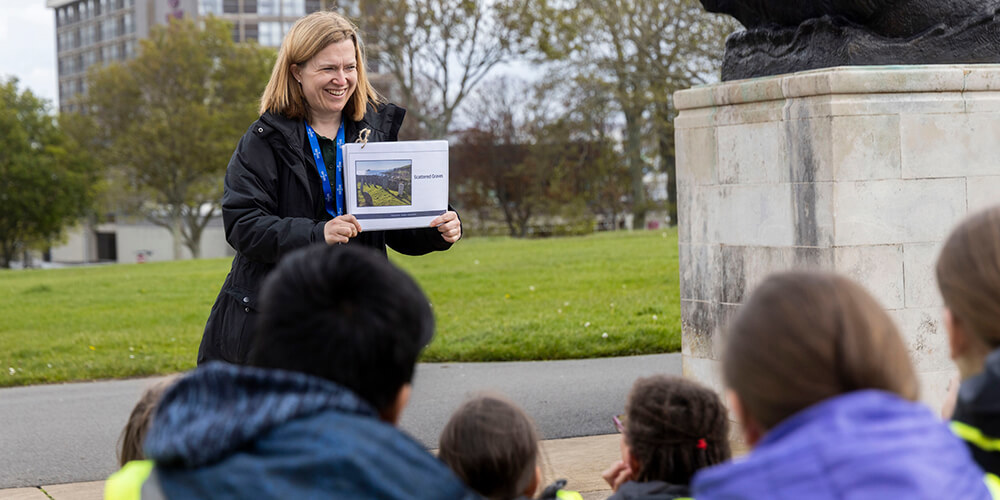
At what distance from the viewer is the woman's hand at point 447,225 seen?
158 inches

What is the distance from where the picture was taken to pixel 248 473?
181 centimetres

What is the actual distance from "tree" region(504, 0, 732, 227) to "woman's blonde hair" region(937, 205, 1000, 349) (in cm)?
2794

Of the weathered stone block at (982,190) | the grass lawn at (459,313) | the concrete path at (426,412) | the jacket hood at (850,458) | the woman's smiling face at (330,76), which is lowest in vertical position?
the concrete path at (426,412)

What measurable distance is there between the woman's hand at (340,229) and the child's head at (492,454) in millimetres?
1405

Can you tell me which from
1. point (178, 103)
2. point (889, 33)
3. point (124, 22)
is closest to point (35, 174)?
point (178, 103)

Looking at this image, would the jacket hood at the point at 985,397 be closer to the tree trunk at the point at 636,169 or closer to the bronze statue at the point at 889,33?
the bronze statue at the point at 889,33

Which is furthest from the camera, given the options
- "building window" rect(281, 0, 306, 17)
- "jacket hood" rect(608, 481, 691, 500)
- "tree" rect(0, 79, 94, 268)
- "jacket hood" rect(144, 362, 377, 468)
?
"building window" rect(281, 0, 306, 17)

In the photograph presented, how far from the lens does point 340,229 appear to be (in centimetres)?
377

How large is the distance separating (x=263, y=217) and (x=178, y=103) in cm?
4149

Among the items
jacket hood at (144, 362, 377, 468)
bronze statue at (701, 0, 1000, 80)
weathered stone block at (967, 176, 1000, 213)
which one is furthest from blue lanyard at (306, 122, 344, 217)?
weathered stone block at (967, 176, 1000, 213)

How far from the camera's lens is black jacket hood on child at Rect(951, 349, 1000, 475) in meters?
2.16

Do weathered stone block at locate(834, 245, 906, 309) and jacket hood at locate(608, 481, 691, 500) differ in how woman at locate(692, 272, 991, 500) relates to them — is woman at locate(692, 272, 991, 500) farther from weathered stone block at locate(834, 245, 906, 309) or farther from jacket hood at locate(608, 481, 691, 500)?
weathered stone block at locate(834, 245, 906, 309)

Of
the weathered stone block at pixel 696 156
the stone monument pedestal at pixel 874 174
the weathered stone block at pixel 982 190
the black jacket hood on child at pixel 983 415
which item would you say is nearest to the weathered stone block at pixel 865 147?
the stone monument pedestal at pixel 874 174

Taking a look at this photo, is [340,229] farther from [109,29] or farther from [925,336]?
[109,29]
